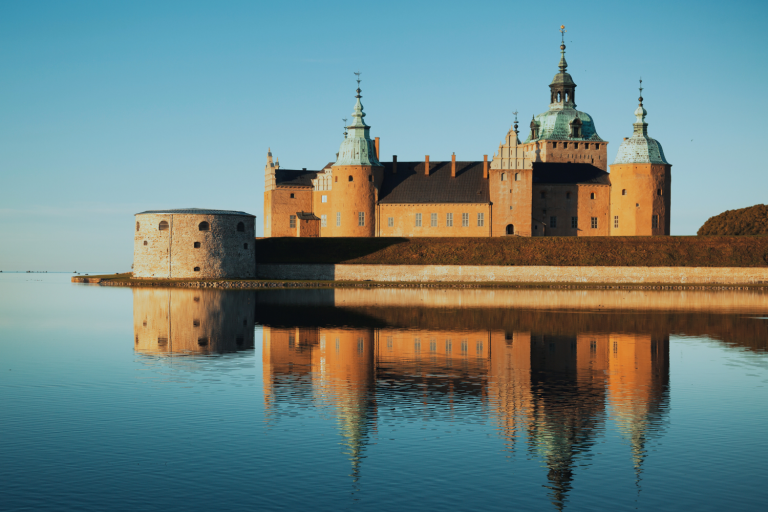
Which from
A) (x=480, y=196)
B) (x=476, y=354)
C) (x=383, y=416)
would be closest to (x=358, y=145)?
(x=480, y=196)

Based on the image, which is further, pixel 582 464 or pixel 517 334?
pixel 517 334

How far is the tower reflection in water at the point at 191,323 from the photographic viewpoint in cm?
2467

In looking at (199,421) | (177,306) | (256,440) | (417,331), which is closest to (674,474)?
(256,440)

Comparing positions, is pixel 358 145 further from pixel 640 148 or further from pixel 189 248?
pixel 640 148

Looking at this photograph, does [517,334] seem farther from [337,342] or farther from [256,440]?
[256,440]

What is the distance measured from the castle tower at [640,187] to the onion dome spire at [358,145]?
21403 mm

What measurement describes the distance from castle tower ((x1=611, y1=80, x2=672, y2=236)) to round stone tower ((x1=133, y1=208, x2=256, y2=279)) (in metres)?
33.3

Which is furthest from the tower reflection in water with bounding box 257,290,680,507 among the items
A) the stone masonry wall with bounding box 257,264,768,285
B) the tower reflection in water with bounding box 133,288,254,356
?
the stone masonry wall with bounding box 257,264,768,285

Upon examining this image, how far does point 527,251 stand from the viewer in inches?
2509

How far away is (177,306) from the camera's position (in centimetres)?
3888

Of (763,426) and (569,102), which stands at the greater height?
(569,102)

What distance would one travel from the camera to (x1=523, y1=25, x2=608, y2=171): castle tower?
86.2m

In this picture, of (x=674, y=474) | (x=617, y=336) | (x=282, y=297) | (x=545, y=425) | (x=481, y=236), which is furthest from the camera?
(x=481, y=236)

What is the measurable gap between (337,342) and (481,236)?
46.9 meters
